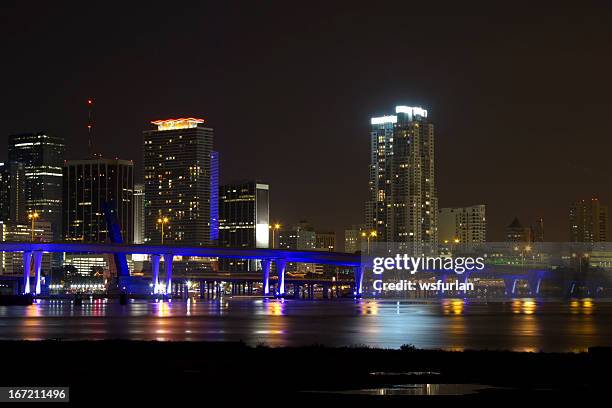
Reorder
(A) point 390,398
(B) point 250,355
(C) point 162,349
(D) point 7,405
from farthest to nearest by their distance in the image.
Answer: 1. (C) point 162,349
2. (B) point 250,355
3. (A) point 390,398
4. (D) point 7,405

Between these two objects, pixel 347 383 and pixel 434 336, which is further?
pixel 434 336

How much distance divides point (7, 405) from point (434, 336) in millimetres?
34829

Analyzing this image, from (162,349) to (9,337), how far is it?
1561 cm

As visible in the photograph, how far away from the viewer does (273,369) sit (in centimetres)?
3481

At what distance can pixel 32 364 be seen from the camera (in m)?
36.1

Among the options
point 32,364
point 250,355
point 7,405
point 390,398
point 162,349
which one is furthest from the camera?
point 162,349

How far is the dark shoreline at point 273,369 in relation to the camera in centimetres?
2952

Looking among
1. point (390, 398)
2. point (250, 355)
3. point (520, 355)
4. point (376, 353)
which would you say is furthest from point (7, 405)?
point (520, 355)

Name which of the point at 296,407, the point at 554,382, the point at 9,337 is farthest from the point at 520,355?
the point at 9,337

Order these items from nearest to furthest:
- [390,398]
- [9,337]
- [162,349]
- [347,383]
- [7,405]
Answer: [7,405]
[390,398]
[347,383]
[162,349]
[9,337]

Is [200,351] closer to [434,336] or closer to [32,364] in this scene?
[32,364]

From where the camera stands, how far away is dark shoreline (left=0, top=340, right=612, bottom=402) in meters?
29.5

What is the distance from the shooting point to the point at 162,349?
42031 mm

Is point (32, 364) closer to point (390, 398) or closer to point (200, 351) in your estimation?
point (200, 351)
